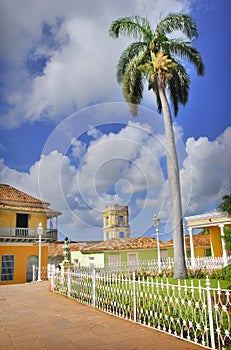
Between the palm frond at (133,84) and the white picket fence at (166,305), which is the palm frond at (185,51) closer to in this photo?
the palm frond at (133,84)

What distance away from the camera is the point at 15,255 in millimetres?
19922

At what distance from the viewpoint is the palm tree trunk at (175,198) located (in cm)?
1223

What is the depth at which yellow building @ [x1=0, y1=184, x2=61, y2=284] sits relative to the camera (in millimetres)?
19500

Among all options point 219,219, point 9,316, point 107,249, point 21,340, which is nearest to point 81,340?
point 21,340

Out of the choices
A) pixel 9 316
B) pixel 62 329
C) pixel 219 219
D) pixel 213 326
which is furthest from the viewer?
pixel 219 219

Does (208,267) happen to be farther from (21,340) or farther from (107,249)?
(21,340)

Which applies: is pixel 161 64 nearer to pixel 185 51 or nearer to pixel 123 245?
pixel 185 51

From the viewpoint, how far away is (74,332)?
16.8 ft

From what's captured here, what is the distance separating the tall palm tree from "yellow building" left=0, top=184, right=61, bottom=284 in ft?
33.5

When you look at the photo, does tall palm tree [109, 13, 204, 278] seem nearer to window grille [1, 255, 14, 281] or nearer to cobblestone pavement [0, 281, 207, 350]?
cobblestone pavement [0, 281, 207, 350]

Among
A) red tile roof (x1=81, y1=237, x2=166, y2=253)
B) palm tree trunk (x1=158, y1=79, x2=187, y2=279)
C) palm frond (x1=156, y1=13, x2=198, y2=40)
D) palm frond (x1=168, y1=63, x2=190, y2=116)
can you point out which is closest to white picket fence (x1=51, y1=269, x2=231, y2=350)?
palm tree trunk (x1=158, y1=79, x2=187, y2=279)

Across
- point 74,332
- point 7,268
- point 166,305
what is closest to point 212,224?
point 7,268

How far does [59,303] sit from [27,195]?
51.5ft

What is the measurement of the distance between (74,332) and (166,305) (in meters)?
1.66
